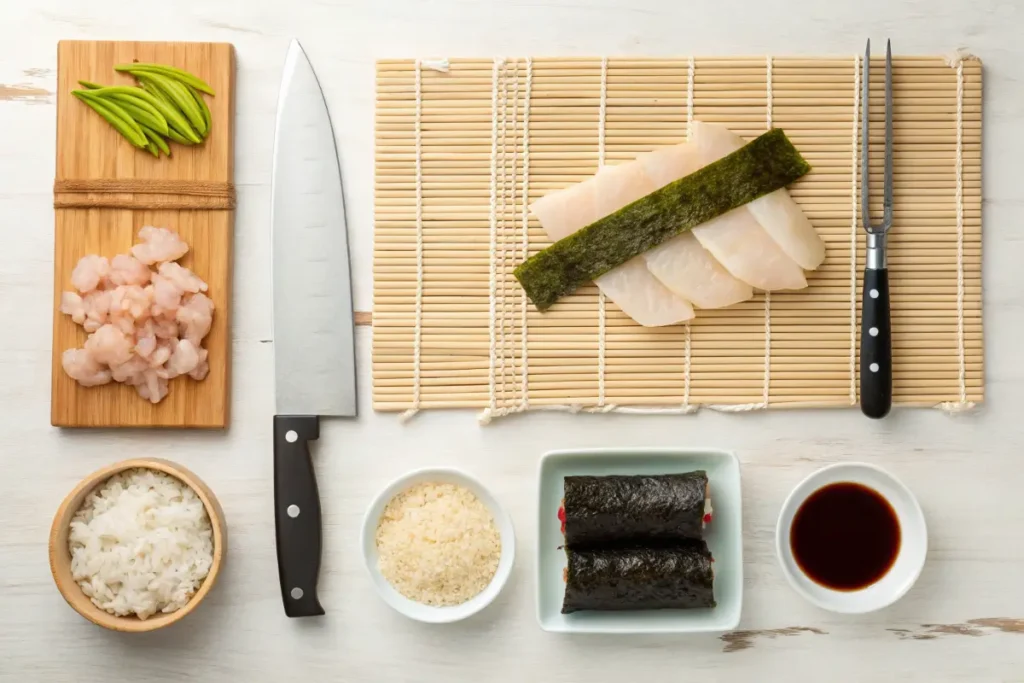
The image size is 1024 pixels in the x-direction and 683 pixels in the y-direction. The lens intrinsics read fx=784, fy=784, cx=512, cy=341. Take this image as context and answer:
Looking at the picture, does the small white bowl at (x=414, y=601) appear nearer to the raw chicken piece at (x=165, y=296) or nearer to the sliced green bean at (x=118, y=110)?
the raw chicken piece at (x=165, y=296)

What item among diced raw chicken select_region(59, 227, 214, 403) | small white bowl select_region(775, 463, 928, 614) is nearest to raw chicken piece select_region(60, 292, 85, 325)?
diced raw chicken select_region(59, 227, 214, 403)

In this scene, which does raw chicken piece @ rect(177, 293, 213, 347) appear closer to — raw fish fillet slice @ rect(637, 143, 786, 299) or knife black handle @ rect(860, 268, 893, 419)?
raw fish fillet slice @ rect(637, 143, 786, 299)

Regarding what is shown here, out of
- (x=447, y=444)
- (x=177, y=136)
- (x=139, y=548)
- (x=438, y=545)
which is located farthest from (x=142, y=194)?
(x=438, y=545)

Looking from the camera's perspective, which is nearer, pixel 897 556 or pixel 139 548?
pixel 139 548

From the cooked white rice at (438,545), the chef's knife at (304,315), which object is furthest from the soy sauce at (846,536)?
the chef's knife at (304,315)

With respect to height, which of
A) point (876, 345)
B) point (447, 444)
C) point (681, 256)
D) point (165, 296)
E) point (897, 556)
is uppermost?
point (681, 256)

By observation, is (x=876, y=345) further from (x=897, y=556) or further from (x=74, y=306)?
(x=74, y=306)
